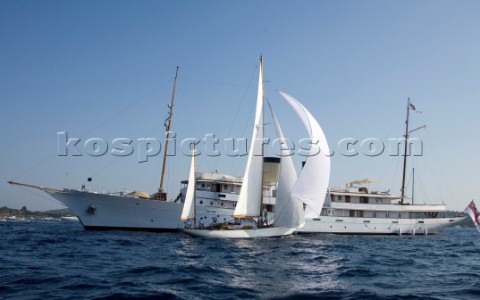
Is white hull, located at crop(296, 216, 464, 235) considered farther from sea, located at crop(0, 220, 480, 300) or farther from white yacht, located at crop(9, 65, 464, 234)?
sea, located at crop(0, 220, 480, 300)

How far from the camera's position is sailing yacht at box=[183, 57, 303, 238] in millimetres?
26516

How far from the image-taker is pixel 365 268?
44.2 ft

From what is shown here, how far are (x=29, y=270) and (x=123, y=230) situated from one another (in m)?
20.2

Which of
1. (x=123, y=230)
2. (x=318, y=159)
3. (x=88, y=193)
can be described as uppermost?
(x=318, y=159)

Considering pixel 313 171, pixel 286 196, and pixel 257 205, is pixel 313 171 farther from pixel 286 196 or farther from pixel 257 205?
pixel 257 205

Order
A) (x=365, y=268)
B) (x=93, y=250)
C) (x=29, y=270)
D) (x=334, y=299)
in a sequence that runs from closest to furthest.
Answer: (x=334, y=299), (x=29, y=270), (x=365, y=268), (x=93, y=250)

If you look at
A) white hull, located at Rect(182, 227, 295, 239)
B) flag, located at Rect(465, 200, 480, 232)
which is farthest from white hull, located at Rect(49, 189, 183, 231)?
flag, located at Rect(465, 200, 480, 232)

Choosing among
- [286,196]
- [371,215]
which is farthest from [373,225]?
[286,196]

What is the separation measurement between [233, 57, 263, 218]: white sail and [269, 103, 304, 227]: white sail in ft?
5.85

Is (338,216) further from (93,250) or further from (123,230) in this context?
(93,250)

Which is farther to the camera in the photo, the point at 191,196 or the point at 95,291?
the point at 191,196

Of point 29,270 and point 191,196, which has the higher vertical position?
point 191,196

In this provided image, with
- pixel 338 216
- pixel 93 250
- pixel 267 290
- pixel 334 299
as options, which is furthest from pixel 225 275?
pixel 338 216

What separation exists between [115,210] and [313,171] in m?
16.5
